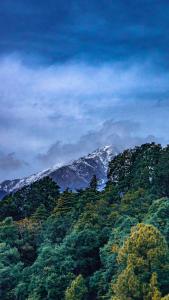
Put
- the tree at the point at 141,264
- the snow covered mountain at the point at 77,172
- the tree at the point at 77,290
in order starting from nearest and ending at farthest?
the tree at the point at 141,264
the tree at the point at 77,290
the snow covered mountain at the point at 77,172

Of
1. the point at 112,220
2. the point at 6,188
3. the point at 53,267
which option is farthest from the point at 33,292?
the point at 6,188

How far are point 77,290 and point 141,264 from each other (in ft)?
23.6

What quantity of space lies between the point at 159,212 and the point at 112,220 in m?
6.34

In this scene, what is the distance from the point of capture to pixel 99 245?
3834 cm

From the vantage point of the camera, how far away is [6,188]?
19200cm

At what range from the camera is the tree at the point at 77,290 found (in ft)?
104

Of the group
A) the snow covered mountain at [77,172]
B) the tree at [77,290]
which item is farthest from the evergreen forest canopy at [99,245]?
the snow covered mountain at [77,172]

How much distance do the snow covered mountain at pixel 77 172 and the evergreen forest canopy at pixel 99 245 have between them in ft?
362

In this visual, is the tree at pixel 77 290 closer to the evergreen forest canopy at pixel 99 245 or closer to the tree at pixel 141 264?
the evergreen forest canopy at pixel 99 245

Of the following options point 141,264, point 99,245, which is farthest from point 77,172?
point 141,264

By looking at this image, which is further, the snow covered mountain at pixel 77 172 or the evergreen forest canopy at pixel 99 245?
the snow covered mountain at pixel 77 172

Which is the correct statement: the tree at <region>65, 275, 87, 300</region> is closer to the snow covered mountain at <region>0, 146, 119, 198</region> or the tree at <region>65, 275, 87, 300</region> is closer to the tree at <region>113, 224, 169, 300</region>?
the tree at <region>113, 224, 169, 300</region>

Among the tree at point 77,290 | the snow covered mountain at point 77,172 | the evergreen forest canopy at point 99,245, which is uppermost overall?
A: the snow covered mountain at point 77,172

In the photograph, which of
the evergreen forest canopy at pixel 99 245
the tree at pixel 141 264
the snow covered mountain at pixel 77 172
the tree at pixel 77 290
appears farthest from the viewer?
the snow covered mountain at pixel 77 172
